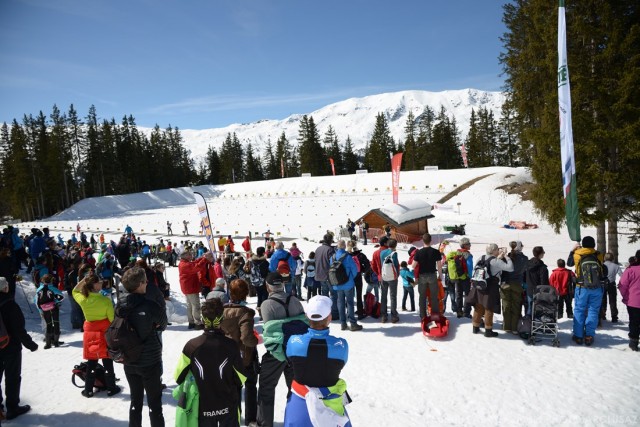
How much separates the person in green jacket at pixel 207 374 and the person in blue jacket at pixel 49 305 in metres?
5.57

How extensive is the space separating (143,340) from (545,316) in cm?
651

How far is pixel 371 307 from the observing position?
8.55m

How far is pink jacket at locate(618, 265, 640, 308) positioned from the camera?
615 centimetres

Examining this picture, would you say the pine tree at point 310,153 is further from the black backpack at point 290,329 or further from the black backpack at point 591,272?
the black backpack at point 290,329

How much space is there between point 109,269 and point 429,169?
48.9 m

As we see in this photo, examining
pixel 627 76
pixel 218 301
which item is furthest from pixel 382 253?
pixel 627 76

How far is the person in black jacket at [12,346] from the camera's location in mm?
4715

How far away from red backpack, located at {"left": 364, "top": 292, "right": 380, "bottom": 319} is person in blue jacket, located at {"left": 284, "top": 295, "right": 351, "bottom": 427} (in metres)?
5.51

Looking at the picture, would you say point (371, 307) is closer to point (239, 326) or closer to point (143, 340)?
point (239, 326)

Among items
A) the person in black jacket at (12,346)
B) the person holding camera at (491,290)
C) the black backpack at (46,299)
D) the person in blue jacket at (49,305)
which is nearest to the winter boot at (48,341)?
the person in blue jacket at (49,305)

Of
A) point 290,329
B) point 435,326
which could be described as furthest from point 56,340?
point 435,326

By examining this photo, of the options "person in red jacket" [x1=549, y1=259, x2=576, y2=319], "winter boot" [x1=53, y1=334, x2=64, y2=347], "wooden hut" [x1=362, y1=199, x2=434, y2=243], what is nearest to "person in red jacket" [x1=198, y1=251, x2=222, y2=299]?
"winter boot" [x1=53, y1=334, x2=64, y2=347]

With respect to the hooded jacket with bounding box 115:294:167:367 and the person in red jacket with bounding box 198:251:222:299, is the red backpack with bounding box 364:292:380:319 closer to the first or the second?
the person in red jacket with bounding box 198:251:222:299

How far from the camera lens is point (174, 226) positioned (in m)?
36.4
